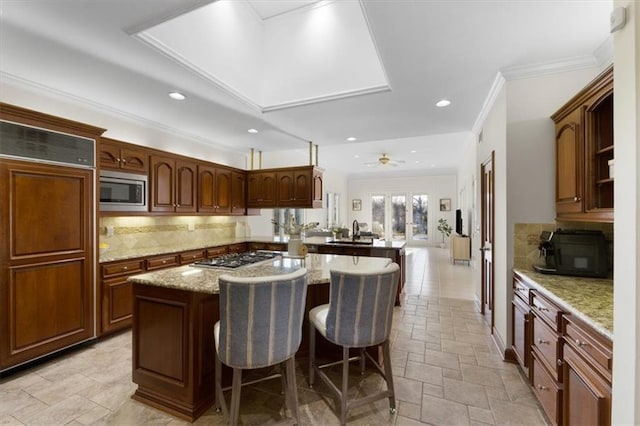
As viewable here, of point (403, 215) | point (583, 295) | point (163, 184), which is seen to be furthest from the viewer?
point (403, 215)

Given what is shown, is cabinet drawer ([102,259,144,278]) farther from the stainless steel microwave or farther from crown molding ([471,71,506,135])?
crown molding ([471,71,506,135])

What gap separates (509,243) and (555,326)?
1.03 meters

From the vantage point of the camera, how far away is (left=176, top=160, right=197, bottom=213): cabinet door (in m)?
4.23

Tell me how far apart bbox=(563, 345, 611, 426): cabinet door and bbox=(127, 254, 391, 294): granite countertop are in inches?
50.4

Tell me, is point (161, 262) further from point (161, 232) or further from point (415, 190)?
point (415, 190)

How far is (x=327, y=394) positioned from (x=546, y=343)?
153cm

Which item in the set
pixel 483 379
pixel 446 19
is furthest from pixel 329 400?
pixel 446 19

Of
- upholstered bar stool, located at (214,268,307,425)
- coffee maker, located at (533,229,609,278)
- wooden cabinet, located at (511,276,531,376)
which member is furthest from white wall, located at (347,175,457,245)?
upholstered bar stool, located at (214,268,307,425)

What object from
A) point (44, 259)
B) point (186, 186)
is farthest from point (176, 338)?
point (186, 186)

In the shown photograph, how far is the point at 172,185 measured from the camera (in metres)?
4.14

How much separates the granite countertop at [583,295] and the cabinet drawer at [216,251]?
403 cm

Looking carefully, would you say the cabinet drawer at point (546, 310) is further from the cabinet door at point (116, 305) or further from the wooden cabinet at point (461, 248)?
the wooden cabinet at point (461, 248)

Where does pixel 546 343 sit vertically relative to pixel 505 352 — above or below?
above

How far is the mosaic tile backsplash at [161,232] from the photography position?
3.63 metres
